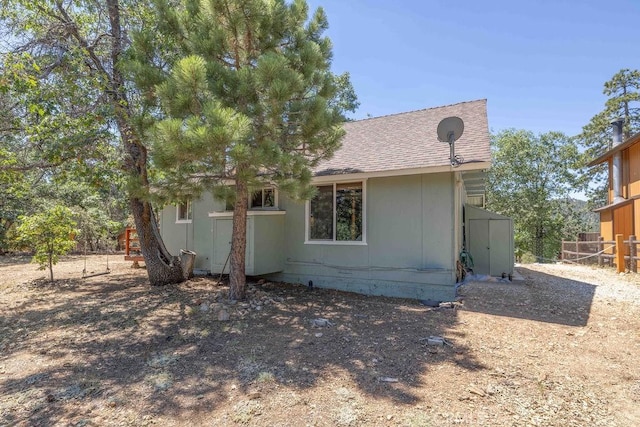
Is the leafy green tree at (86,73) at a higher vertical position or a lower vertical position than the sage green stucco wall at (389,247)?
higher

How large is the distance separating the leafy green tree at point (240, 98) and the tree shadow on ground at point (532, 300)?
3644 millimetres

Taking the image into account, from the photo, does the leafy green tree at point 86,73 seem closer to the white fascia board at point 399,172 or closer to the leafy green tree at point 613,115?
the white fascia board at point 399,172

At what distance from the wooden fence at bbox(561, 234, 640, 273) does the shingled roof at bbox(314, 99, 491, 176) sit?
277 inches

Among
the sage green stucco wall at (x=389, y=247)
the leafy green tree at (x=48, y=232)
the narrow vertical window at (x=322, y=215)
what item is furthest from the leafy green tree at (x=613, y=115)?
the leafy green tree at (x=48, y=232)

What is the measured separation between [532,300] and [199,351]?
5867 mm

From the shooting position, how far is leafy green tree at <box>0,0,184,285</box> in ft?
Result: 20.7

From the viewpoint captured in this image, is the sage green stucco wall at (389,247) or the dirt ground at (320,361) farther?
the sage green stucco wall at (389,247)

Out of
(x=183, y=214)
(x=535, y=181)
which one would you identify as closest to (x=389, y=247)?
(x=183, y=214)

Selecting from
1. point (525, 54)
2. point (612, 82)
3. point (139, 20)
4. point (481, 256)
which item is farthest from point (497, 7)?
point (612, 82)

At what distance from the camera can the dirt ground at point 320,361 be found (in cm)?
289

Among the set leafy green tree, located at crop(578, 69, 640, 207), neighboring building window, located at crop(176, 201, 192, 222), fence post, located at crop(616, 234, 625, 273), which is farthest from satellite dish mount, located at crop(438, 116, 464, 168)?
leafy green tree, located at crop(578, 69, 640, 207)

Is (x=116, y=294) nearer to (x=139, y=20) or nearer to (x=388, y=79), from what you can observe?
(x=139, y=20)

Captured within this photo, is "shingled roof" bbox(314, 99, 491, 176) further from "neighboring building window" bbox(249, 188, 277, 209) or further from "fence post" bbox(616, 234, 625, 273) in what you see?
"fence post" bbox(616, 234, 625, 273)

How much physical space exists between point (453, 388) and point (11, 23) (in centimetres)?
1001
